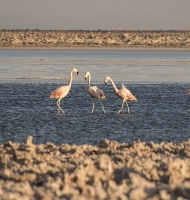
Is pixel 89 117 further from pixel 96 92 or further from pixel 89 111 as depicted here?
pixel 96 92

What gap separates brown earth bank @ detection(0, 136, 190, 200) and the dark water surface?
9.09 ft

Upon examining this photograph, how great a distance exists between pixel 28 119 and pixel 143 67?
55.2 ft

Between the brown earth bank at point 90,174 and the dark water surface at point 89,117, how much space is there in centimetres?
277

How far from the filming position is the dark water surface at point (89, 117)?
40.5 ft

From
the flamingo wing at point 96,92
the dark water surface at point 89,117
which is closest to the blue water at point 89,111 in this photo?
the dark water surface at point 89,117

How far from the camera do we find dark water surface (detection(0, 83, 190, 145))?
12359 mm

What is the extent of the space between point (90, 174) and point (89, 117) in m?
8.48

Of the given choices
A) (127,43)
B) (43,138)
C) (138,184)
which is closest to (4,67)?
(43,138)

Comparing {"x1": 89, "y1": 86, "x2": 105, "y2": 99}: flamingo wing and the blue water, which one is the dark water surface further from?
{"x1": 89, "y1": 86, "x2": 105, "y2": 99}: flamingo wing

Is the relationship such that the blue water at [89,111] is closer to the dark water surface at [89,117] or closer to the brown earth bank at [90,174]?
the dark water surface at [89,117]

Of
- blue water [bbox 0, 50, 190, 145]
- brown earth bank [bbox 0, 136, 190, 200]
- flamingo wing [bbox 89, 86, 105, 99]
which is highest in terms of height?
brown earth bank [bbox 0, 136, 190, 200]

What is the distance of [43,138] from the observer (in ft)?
39.0

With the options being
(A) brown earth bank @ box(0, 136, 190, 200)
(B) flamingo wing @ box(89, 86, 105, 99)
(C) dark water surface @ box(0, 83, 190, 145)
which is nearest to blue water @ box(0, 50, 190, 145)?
(C) dark water surface @ box(0, 83, 190, 145)

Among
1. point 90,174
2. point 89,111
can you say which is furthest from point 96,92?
point 90,174
